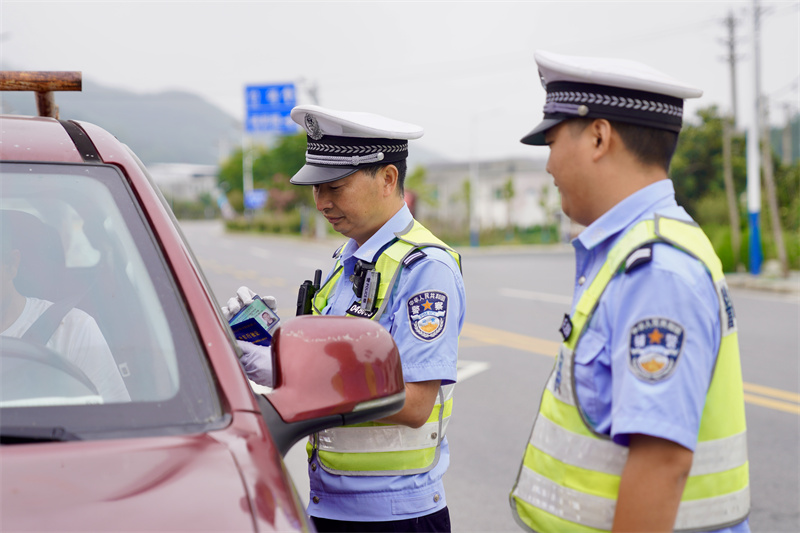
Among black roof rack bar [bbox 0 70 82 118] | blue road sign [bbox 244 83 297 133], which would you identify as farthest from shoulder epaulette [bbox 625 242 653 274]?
blue road sign [bbox 244 83 297 133]

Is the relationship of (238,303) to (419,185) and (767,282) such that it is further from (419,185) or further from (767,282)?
(419,185)

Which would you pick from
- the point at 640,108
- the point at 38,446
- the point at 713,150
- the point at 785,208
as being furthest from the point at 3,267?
the point at 713,150

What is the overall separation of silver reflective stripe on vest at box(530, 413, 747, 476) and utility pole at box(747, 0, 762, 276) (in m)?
17.9

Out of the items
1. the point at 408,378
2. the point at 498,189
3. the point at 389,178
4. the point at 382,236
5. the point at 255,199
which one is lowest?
the point at 255,199

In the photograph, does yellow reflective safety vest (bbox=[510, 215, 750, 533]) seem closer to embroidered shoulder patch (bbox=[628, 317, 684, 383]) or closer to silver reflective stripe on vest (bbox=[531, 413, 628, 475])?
silver reflective stripe on vest (bbox=[531, 413, 628, 475])

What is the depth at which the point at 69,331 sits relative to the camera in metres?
1.86

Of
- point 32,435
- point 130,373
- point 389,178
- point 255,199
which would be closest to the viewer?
point 32,435

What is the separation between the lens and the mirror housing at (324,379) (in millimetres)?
1470

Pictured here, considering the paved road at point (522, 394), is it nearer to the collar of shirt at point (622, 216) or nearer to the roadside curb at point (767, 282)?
the roadside curb at point (767, 282)

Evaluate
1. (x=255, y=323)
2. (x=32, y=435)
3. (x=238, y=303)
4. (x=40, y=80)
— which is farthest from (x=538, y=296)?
(x=32, y=435)

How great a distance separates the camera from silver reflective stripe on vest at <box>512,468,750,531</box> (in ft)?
4.62

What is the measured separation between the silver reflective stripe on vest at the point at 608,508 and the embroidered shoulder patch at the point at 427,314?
0.61 m

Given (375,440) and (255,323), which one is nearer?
(375,440)

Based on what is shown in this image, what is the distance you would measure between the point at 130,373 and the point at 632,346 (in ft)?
3.12
